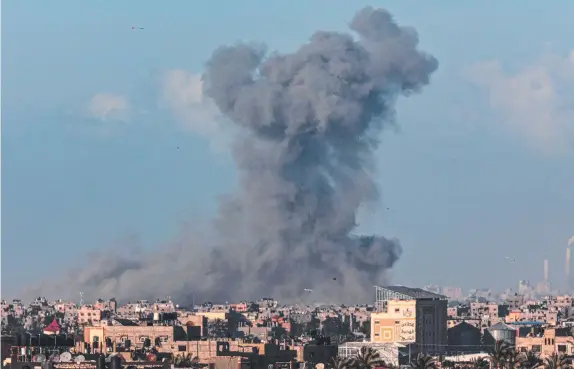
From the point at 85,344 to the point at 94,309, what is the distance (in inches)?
2116

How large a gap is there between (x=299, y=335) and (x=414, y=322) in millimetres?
13137

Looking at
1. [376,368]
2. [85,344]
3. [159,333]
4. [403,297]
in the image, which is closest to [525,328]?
[403,297]

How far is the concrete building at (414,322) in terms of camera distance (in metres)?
93.7

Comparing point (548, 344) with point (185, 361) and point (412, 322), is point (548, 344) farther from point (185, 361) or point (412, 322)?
point (185, 361)

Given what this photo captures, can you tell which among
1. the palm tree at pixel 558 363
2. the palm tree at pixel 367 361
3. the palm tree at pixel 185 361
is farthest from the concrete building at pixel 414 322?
the palm tree at pixel 367 361

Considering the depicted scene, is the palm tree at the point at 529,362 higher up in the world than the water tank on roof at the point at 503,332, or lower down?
lower down

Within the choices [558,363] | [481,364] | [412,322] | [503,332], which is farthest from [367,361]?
[503,332]

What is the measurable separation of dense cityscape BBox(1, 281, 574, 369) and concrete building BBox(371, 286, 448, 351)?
67mm

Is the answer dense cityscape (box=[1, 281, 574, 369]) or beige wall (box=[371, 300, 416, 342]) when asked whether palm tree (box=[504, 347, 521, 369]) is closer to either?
dense cityscape (box=[1, 281, 574, 369])

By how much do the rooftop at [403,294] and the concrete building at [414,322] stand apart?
0.08 metres

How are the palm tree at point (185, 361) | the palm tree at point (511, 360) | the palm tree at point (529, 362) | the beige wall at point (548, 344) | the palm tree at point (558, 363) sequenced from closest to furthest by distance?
the palm tree at point (185, 361)
the palm tree at point (558, 363)
the palm tree at point (529, 362)
the palm tree at point (511, 360)
the beige wall at point (548, 344)

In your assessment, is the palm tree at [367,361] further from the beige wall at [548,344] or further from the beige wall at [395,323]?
the beige wall at [395,323]

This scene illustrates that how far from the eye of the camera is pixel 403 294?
102125 millimetres

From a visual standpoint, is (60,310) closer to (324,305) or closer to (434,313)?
(324,305)
